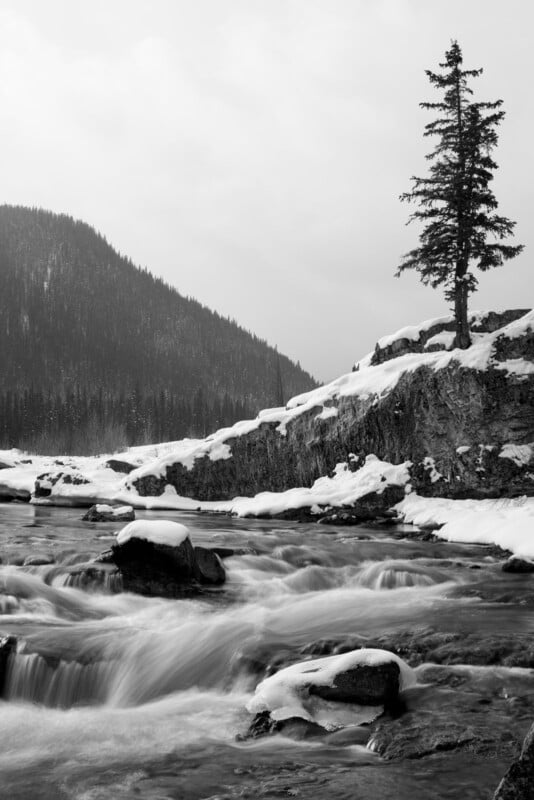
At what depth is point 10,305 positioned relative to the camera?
18500 centimetres

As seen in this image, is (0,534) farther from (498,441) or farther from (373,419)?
(498,441)

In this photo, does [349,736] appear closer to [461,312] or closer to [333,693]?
[333,693]

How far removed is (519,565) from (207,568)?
6788 mm

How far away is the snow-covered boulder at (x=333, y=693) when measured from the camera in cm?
635

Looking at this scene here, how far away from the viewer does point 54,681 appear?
810 centimetres

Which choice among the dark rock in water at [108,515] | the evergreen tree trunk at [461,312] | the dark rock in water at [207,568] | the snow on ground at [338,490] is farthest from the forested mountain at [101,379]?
the dark rock in water at [207,568]

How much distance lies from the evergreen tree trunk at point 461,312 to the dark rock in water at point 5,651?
20.4m

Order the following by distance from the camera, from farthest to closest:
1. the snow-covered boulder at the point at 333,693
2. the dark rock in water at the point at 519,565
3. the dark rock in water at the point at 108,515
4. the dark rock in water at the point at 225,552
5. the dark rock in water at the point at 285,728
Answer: the dark rock in water at the point at 108,515 → the dark rock in water at the point at 225,552 → the dark rock in water at the point at 519,565 → the snow-covered boulder at the point at 333,693 → the dark rock in water at the point at 285,728

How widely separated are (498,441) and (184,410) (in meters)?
95.0

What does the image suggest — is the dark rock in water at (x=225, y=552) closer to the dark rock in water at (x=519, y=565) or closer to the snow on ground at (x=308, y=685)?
the dark rock in water at (x=519, y=565)

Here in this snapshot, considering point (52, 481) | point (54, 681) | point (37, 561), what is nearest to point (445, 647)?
point (54, 681)

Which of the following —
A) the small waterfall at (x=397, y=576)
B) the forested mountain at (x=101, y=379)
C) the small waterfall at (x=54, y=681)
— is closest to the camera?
the small waterfall at (x=54, y=681)

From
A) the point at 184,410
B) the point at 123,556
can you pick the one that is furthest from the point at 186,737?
the point at 184,410

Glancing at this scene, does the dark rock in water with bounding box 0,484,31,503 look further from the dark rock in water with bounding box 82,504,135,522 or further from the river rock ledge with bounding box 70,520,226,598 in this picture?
the river rock ledge with bounding box 70,520,226,598
